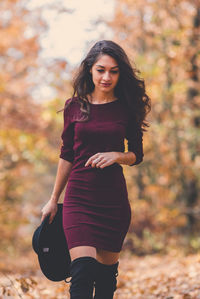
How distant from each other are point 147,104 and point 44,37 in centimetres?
999

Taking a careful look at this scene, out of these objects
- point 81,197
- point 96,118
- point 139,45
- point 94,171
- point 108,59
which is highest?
point 139,45

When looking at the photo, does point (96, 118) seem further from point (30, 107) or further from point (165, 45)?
point (30, 107)

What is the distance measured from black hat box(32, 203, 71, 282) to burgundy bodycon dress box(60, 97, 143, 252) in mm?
255

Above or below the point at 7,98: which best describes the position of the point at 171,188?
below

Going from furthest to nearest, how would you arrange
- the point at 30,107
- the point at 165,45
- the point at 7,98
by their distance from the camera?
the point at 30,107 < the point at 7,98 < the point at 165,45

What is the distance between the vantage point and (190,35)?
674 centimetres

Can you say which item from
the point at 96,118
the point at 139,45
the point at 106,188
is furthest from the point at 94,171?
the point at 139,45

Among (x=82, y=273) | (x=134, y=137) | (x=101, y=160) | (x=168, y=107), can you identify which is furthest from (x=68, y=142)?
(x=168, y=107)

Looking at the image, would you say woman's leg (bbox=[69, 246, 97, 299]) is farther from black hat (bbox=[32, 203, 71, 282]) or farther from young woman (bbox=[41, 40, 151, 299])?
black hat (bbox=[32, 203, 71, 282])

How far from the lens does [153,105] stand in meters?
10.4

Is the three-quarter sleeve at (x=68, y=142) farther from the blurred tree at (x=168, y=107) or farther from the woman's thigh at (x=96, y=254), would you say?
the blurred tree at (x=168, y=107)

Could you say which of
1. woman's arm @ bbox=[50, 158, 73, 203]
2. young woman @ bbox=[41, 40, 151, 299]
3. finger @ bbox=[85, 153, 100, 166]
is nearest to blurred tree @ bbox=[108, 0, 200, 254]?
young woman @ bbox=[41, 40, 151, 299]

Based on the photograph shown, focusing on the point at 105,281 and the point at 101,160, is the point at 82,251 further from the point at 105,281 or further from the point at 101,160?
the point at 101,160

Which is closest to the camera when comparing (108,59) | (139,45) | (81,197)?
(81,197)
